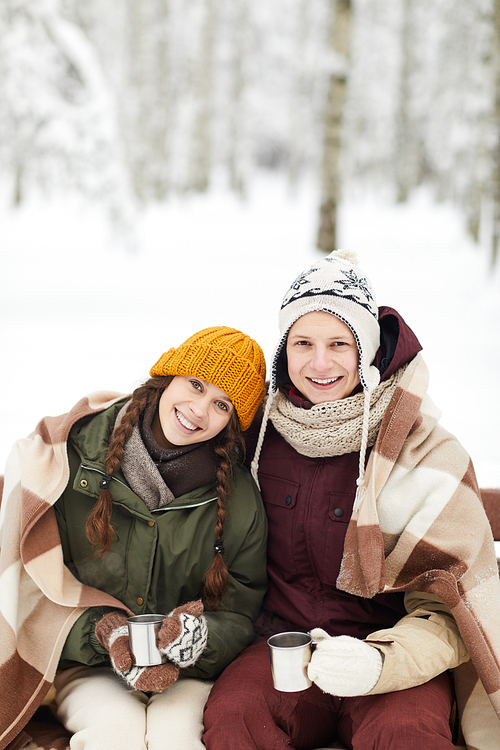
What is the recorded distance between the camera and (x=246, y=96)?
16250 millimetres

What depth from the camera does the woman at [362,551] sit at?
207 centimetres

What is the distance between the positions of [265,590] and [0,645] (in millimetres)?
895

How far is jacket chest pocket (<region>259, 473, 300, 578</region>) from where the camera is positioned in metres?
2.50

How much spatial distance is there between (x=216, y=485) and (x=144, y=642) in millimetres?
625

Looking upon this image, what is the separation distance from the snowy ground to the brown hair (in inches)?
88.8

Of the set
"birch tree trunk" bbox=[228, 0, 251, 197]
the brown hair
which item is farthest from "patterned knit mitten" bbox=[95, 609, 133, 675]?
"birch tree trunk" bbox=[228, 0, 251, 197]

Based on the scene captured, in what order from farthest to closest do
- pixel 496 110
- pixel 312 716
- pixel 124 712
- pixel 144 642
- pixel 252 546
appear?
1. pixel 496 110
2. pixel 252 546
3. pixel 312 716
4. pixel 124 712
5. pixel 144 642

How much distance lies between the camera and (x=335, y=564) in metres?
2.44

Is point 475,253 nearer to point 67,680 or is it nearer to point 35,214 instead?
point 35,214

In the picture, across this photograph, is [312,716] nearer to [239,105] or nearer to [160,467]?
[160,467]

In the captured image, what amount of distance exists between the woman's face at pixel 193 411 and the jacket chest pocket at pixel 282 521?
31 centimetres

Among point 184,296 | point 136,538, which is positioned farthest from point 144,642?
point 184,296

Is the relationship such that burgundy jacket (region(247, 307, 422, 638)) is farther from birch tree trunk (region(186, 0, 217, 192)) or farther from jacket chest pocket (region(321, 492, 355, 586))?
birch tree trunk (region(186, 0, 217, 192))

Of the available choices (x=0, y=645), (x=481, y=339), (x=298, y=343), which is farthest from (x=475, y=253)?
(x=0, y=645)
